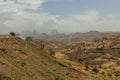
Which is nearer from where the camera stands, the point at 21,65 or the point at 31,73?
the point at 31,73

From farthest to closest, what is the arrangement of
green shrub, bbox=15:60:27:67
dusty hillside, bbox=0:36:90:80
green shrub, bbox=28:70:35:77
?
1. green shrub, bbox=15:60:27:67
2. green shrub, bbox=28:70:35:77
3. dusty hillside, bbox=0:36:90:80

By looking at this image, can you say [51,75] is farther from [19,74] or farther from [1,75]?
[1,75]

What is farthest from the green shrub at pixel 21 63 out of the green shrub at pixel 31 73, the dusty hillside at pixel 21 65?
the green shrub at pixel 31 73

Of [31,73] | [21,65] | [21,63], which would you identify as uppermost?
[21,63]

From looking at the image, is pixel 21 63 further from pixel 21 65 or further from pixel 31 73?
pixel 31 73

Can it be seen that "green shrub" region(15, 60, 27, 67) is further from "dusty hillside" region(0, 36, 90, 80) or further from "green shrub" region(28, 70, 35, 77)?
"green shrub" region(28, 70, 35, 77)

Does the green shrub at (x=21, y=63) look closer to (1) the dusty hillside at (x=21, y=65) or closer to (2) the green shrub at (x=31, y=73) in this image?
(1) the dusty hillside at (x=21, y=65)

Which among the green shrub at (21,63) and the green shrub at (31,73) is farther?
the green shrub at (21,63)

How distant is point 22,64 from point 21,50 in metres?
4.56

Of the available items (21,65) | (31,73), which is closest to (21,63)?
(21,65)

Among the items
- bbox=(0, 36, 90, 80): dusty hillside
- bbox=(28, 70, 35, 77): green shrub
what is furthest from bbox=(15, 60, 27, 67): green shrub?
bbox=(28, 70, 35, 77): green shrub

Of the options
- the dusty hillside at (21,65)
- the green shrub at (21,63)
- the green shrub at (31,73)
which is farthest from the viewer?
the green shrub at (21,63)

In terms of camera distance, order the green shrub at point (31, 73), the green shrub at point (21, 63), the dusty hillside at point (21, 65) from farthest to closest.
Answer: the green shrub at point (21, 63) < the green shrub at point (31, 73) < the dusty hillside at point (21, 65)

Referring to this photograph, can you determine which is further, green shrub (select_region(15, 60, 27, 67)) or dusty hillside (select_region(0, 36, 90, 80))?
green shrub (select_region(15, 60, 27, 67))
